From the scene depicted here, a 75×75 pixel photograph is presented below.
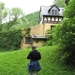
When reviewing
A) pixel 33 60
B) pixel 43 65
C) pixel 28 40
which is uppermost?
pixel 33 60

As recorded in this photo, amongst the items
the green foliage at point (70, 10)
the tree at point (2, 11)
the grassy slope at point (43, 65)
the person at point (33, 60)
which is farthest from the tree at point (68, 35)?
the tree at point (2, 11)

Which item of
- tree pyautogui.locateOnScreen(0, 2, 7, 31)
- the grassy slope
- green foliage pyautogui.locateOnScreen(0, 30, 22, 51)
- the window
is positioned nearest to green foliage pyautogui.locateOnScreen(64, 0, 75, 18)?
the grassy slope

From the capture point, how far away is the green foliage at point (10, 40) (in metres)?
41.9

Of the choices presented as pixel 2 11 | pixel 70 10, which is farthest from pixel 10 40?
pixel 70 10

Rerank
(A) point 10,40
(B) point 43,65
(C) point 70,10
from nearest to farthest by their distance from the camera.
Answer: (C) point 70,10
(B) point 43,65
(A) point 10,40

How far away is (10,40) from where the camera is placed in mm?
42281

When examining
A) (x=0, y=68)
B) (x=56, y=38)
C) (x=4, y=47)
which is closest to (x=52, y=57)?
(x=56, y=38)

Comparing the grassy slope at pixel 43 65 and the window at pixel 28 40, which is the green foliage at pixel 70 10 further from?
the window at pixel 28 40

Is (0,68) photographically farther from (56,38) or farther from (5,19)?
(5,19)

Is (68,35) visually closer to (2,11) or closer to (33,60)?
(33,60)

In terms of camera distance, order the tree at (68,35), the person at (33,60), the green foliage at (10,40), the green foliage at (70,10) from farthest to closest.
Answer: the green foliage at (10,40), the green foliage at (70,10), the tree at (68,35), the person at (33,60)

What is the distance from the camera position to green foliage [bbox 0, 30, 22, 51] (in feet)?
138

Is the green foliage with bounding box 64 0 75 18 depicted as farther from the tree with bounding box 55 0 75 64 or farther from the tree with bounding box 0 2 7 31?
the tree with bounding box 0 2 7 31

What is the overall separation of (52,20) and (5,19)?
14589mm
